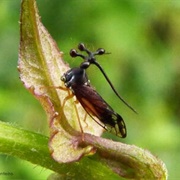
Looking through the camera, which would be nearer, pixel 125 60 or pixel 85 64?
pixel 85 64

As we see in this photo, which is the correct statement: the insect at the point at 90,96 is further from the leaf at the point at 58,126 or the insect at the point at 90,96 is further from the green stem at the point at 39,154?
the green stem at the point at 39,154

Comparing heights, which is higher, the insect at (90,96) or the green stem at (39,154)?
the insect at (90,96)

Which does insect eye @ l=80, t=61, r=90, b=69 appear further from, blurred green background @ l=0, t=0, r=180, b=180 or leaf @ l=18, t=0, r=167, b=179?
blurred green background @ l=0, t=0, r=180, b=180

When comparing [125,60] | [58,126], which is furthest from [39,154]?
[125,60]

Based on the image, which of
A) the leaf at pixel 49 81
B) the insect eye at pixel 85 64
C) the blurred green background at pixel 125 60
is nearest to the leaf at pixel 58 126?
the leaf at pixel 49 81

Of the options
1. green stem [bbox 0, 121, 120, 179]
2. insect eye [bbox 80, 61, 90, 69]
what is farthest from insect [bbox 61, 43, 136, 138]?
green stem [bbox 0, 121, 120, 179]

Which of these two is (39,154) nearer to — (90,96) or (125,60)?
(90,96)

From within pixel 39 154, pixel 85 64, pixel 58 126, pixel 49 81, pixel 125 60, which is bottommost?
pixel 39 154
